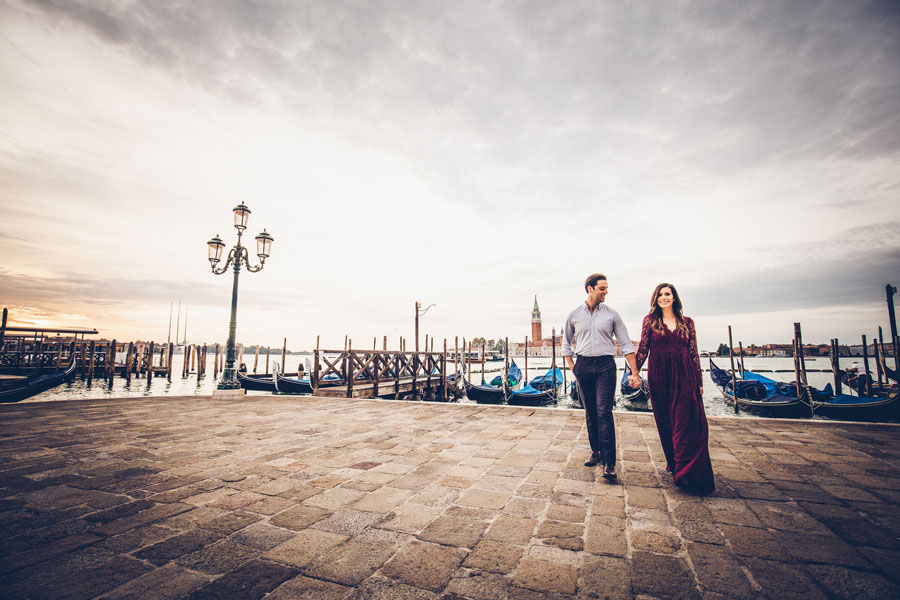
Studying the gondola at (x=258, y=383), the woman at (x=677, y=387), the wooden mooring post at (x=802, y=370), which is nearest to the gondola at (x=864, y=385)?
the wooden mooring post at (x=802, y=370)

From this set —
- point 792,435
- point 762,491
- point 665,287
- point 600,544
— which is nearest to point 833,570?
point 600,544

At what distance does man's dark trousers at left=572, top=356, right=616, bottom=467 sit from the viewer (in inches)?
119

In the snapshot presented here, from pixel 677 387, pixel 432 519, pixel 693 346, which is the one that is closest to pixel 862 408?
pixel 693 346

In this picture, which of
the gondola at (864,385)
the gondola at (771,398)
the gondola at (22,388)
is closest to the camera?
the gondola at (22,388)

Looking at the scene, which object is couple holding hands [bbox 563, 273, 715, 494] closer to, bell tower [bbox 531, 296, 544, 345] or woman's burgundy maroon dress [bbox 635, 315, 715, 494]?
woman's burgundy maroon dress [bbox 635, 315, 715, 494]

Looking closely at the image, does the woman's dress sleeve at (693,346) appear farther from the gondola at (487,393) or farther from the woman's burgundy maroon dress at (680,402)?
the gondola at (487,393)

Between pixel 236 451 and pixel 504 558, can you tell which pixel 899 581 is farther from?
pixel 236 451

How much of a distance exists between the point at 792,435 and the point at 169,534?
612 cm

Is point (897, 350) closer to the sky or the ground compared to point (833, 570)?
closer to the sky

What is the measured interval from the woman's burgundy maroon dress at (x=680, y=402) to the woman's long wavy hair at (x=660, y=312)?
0.03m

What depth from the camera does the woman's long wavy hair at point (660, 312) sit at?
3.04 m

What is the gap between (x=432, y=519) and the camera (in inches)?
87.9

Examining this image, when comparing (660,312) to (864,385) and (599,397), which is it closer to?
(599,397)

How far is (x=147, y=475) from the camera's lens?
294cm
